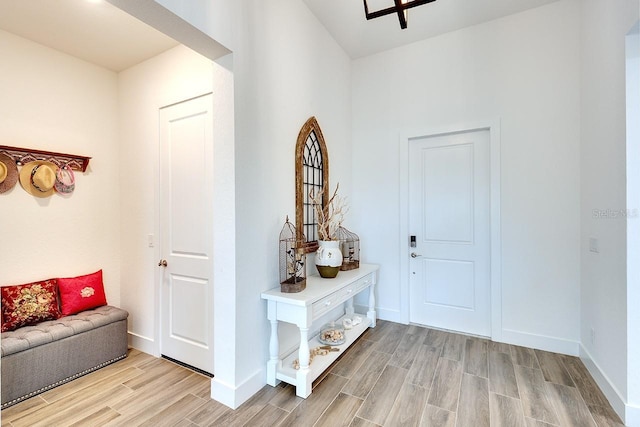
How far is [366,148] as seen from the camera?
373cm

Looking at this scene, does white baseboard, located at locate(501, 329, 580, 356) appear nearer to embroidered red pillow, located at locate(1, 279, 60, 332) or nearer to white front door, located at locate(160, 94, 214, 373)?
white front door, located at locate(160, 94, 214, 373)

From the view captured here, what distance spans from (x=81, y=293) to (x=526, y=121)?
4.53 metres

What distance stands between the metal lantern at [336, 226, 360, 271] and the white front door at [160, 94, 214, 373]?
1384 mm

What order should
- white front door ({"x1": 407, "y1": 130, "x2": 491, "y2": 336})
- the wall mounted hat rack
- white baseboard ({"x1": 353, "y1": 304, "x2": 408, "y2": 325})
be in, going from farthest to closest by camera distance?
white baseboard ({"x1": 353, "y1": 304, "x2": 408, "y2": 325}) → white front door ({"x1": 407, "y1": 130, "x2": 491, "y2": 336}) → the wall mounted hat rack

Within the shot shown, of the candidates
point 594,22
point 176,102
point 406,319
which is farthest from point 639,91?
point 176,102

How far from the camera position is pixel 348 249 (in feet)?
10.6

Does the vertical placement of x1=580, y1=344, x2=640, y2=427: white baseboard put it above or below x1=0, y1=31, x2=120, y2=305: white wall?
below

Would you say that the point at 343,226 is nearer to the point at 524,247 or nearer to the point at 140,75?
the point at 524,247

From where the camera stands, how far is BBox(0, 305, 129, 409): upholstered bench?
6.89 feet

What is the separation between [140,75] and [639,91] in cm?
404

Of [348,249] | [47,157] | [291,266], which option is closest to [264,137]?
[291,266]

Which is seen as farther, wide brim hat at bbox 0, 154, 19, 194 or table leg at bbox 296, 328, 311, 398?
wide brim hat at bbox 0, 154, 19, 194

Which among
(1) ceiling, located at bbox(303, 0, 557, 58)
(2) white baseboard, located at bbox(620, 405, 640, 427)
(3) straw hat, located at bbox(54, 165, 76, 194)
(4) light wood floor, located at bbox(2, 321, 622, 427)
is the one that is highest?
(1) ceiling, located at bbox(303, 0, 557, 58)

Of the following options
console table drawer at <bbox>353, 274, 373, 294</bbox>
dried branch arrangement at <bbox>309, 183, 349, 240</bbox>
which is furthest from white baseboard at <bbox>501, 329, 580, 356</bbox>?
dried branch arrangement at <bbox>309, 183, 349, 240</bbox>
